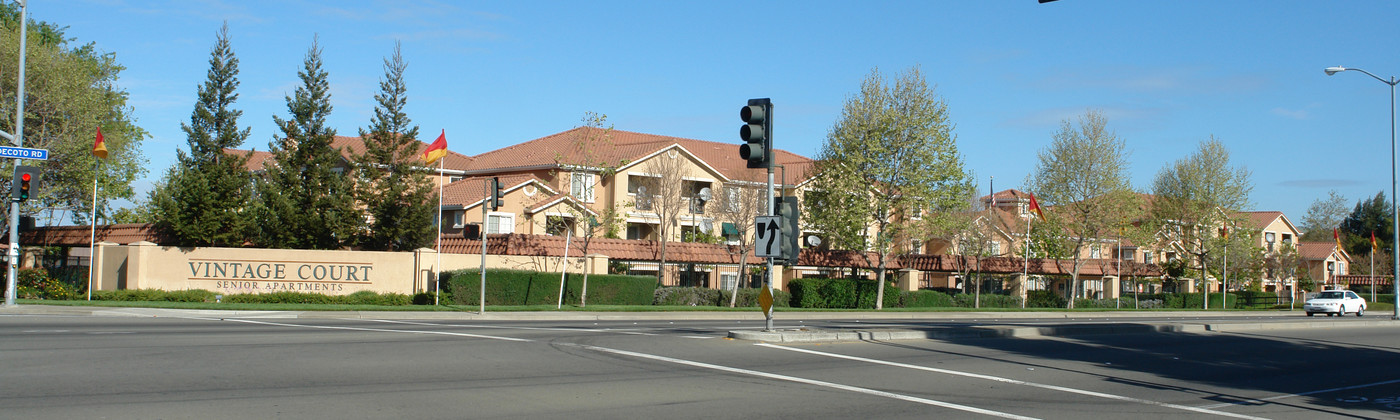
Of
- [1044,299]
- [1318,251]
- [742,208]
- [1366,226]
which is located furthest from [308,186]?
[1366,226]

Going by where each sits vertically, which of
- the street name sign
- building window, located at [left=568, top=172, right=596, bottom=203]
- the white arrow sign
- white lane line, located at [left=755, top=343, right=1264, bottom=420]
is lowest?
white lane line, located at [left=755, top=343, right=1264, bottom=420]

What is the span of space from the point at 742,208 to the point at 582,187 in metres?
7.46

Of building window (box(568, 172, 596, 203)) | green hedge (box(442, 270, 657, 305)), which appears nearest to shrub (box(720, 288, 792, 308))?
green hedge (box(442, 270, 657, 305))

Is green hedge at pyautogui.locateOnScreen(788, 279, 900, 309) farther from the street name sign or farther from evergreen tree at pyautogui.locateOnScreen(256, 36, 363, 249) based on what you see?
the street name sign

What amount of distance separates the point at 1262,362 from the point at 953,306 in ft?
104

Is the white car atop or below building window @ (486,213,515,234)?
below

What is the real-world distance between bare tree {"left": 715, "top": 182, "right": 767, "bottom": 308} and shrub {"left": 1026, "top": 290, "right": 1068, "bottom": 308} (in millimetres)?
17968

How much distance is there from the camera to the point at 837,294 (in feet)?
148

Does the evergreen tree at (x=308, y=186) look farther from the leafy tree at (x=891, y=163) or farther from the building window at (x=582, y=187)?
the leafy tree at (x=891, y=163)

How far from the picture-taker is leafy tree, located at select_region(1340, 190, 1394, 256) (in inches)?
4198

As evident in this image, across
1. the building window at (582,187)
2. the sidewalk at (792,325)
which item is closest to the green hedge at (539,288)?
the building window at (582,187)

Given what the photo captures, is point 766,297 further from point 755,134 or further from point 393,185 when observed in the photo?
point 393,185

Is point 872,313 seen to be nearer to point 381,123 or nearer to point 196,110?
point 381,123

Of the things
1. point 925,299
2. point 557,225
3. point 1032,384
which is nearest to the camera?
point 1032,384
